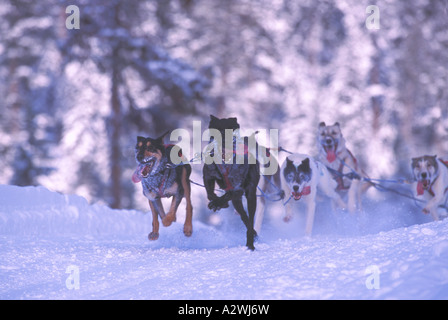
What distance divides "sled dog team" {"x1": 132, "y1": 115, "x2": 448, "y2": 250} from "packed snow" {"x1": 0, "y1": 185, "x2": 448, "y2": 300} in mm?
440

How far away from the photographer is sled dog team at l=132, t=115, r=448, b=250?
583 centimetres

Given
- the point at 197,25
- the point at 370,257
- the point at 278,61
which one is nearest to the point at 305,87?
the point at 278,61

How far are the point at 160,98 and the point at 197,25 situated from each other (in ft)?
10.9

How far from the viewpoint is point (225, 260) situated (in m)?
5.22

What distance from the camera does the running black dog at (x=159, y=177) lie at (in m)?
5.86

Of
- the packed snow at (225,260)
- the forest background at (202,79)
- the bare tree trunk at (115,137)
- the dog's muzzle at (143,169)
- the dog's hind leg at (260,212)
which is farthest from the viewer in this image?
the forest background at (202,79)

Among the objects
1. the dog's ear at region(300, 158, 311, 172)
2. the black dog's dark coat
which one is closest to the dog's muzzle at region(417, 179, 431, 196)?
the dog's ear at region(300, 158, 311, 172)

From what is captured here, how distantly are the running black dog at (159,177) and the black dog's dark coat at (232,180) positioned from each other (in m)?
0.44

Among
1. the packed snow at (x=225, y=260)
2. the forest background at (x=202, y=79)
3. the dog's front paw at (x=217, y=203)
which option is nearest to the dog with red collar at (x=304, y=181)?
the packed snow at (x=225, y=260)

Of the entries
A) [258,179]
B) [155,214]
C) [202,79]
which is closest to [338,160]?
[258,179]

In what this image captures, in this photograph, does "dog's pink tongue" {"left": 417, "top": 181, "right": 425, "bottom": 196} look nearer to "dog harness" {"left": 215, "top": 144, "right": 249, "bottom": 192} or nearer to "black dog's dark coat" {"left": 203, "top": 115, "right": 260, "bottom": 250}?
"black dog's dark coat" {"left": 203, "top": 115, "right": 260, "bottom": 250}

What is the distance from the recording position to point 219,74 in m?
17.4

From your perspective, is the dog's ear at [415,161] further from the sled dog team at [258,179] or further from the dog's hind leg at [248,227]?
the dog's hind leg at [248,227]

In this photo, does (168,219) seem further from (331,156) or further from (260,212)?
(331,156)
